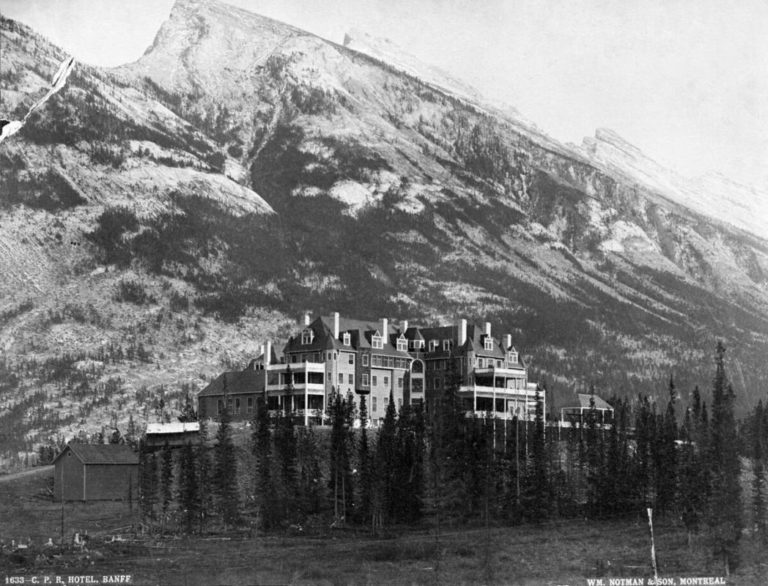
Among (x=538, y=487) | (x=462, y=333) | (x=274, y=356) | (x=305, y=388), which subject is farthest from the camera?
(x=462, y=333)

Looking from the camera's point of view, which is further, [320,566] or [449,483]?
[449,483]

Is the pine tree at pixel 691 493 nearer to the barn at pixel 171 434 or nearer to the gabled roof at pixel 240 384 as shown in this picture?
the barn at pixel 171 434

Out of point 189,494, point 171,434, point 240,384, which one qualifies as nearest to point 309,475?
point 189,494

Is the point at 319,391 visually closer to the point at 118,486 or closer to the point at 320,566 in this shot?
the point at 118,486

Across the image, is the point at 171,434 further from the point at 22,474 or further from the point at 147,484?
the point at 147,484

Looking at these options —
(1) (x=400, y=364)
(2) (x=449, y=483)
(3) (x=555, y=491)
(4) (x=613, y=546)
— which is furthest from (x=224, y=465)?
(1) (x=400, y=364)

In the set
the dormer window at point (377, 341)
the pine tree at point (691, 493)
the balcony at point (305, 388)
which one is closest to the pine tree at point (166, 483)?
the balcony at point (305, 388)
